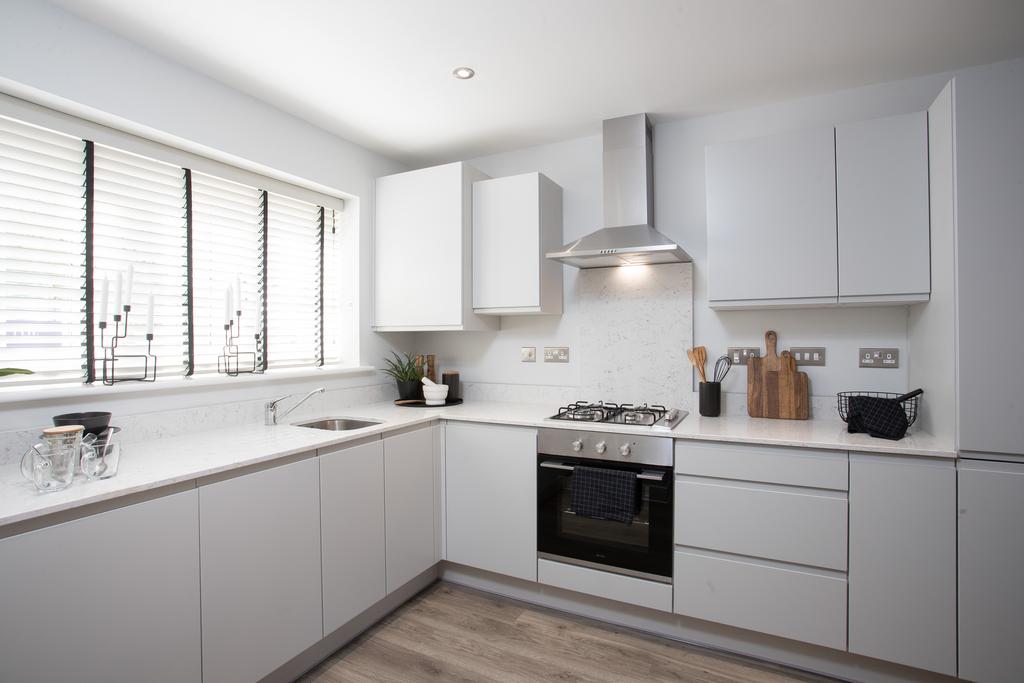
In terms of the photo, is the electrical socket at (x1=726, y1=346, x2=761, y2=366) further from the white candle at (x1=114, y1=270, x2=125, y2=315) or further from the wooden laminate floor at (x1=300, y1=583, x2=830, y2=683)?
the white candle at (x1=114, y1=270, x2=125, y2=315)

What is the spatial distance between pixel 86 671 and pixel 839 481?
252cm

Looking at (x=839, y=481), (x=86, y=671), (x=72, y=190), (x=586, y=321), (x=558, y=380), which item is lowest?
(x=86, y=671)

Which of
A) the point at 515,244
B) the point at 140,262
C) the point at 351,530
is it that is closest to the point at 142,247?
the point at 140,262

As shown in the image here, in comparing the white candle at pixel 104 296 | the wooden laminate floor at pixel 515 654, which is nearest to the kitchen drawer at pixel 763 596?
the wooden laminate floor at pixel 515 654

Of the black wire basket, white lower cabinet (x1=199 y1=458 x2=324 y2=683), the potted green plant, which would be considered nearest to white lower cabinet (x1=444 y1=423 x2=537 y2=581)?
the potted green plant

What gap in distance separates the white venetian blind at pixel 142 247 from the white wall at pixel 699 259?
5.44ft

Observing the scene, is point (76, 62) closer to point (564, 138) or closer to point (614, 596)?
point (564, 138)

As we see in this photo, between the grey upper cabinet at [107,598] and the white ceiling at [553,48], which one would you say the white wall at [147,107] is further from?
the grey upper cabinet at [107,598]

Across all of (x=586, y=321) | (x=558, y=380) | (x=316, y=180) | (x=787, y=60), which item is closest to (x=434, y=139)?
(x=316, y=180)

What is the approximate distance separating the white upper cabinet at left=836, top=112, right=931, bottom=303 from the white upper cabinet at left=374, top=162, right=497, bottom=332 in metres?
1.89

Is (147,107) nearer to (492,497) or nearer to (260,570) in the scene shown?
(260,570)

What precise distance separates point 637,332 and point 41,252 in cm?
273

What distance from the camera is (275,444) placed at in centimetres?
203

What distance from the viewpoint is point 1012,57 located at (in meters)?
2.20
